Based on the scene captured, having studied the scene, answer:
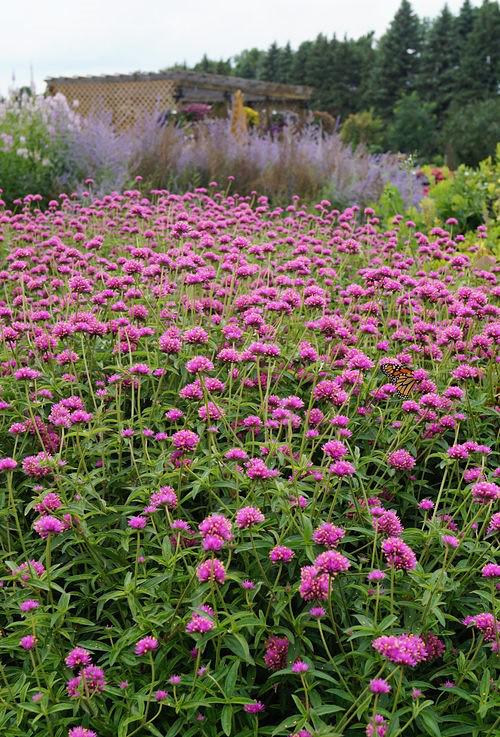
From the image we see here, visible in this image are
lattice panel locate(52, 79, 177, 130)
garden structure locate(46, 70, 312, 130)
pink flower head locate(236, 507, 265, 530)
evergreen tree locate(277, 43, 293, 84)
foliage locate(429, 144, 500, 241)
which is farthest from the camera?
evergreen tree locate(277, 43, 293, 84)

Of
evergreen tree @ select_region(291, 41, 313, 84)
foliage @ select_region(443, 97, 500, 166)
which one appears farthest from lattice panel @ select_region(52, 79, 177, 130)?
evergreen tree @ select_region(291, 41, 313, 84)

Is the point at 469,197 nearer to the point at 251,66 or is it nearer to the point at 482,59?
the point at 482,59

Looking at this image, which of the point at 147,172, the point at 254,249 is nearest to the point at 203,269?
the point at 254,249

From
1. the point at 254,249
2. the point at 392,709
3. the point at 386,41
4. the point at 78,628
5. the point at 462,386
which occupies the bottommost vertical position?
the point at 78,628

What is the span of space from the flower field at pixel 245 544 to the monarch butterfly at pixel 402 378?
0.04 feet

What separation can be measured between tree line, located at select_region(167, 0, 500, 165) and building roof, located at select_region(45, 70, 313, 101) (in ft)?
18.5

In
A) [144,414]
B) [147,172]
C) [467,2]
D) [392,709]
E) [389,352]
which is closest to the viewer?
[392,709]

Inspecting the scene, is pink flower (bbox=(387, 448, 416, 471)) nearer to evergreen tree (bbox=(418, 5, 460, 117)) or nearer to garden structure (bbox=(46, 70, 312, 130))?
garden structure (bbox=(46, 70, 312, 130))

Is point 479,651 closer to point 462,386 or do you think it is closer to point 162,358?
point 462,386

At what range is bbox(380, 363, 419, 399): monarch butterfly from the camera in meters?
3.28

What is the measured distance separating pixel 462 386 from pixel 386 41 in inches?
2655

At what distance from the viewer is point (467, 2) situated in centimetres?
6000

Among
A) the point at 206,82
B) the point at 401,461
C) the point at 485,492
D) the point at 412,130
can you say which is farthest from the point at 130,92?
the point at 485,492

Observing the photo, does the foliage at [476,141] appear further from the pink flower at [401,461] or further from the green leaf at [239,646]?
the green leaf at [239,646]
